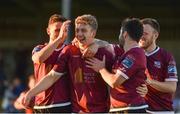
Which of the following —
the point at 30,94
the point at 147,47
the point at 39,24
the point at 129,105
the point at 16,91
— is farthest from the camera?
the point at 39,24

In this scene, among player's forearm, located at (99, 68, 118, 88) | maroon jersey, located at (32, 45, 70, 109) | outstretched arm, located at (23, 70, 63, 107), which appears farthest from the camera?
maroon jersey, located at (32, 45, 70, 109)

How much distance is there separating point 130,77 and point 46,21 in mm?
18968

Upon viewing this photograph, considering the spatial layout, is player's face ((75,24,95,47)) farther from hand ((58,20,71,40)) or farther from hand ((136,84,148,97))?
hand ((136,84,148,97))

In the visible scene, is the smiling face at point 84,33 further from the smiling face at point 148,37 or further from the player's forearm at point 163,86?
the player's forearm at point 163,86

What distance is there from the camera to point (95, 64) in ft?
21.3

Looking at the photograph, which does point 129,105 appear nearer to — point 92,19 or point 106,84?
point 106,84

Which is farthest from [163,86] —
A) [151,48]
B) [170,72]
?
[151,48]

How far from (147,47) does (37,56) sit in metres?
1.36

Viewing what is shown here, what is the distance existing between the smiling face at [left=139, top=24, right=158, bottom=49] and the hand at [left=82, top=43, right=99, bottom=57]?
0.84m

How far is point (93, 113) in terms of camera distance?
21.7 feet

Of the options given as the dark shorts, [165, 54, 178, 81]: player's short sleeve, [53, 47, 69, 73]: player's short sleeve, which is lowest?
the dark shorts

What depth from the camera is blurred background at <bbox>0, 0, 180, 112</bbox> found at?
80.8 feet

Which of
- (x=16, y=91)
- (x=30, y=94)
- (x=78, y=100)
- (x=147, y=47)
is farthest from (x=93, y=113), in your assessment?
(x=16, y=91)

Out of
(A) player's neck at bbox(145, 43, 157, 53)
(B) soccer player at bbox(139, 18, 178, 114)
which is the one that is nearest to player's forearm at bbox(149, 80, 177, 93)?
(B) soccer player at bbox(139, 18, 178, 114)
